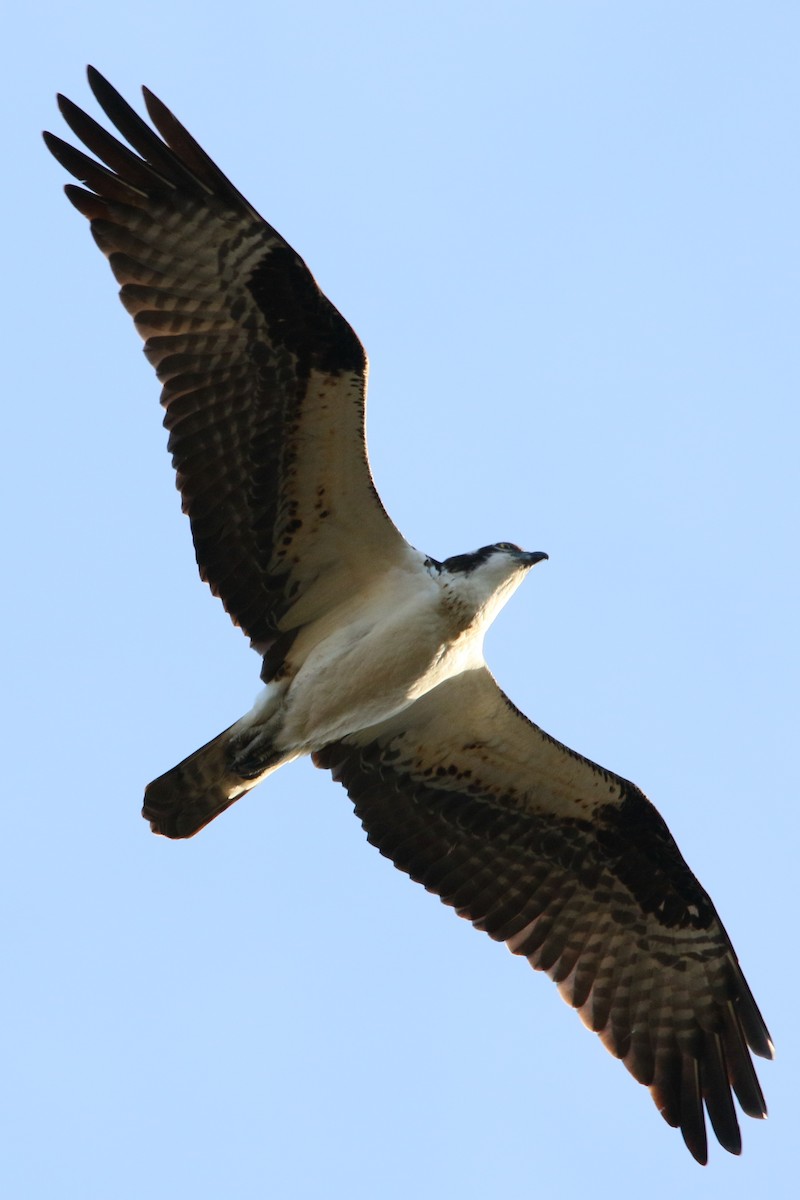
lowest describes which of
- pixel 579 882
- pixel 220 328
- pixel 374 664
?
pixel 579 882

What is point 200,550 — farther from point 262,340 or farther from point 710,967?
point 710,967

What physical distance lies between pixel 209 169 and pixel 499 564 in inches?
108

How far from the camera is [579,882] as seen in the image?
1107cm

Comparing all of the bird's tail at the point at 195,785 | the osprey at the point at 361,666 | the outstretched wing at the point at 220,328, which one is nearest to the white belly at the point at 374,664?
the osprey at the point at 361,666

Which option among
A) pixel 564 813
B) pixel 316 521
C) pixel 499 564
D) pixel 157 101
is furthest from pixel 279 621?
pixel 157 101

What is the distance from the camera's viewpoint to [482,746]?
424 inches

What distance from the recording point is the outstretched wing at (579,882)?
10734 mm

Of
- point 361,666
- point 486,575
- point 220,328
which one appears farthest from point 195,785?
point 220,328

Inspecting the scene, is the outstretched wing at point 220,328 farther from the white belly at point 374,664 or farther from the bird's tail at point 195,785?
the bird's tail at point 195,785

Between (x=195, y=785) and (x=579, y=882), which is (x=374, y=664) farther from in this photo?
(x=579, y=882)

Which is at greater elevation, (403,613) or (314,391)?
(314,391)

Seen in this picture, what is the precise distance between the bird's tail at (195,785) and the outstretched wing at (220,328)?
119cm

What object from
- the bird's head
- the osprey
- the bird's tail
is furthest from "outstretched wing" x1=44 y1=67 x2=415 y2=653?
the bird's tail

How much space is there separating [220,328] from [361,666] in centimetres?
205
